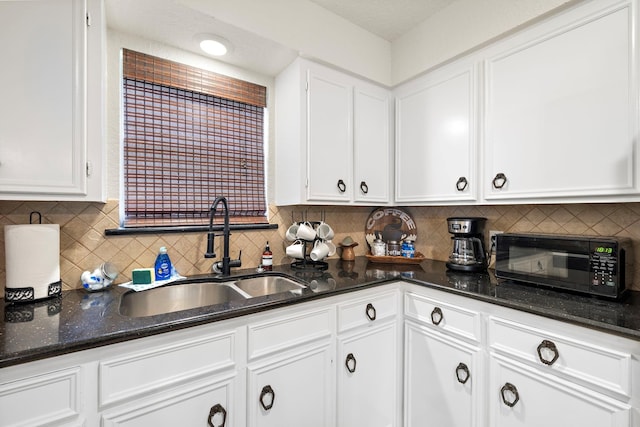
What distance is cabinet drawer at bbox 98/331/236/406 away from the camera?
0.88 m

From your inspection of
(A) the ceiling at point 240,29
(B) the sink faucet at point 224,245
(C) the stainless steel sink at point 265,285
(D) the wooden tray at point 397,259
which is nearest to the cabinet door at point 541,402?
(D) the wooden tray at point 397,259

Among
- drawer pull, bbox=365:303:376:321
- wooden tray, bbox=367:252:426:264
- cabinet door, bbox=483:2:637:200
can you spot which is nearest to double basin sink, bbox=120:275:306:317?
drawer pull, bbox=365:303:376:321

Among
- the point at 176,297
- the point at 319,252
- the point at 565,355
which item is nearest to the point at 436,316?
the point at 565,355

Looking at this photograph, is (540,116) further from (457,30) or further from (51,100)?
(51,100)

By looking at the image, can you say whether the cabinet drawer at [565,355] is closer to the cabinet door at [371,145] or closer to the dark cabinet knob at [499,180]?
the dark cabinet knob at [499,180]

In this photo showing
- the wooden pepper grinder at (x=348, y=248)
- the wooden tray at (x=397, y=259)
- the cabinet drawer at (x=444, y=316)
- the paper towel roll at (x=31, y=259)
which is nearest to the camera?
the paper towel roll at (x=31, y=259)

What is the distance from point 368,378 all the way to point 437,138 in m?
1.45

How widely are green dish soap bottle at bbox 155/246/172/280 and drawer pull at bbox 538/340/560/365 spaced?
1.68m

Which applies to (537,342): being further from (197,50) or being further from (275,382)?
(197,50)

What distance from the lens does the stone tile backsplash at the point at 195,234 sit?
134cm

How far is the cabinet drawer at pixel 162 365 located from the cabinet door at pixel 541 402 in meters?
1.11

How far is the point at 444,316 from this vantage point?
1.44 metres

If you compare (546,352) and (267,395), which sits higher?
(546,352)

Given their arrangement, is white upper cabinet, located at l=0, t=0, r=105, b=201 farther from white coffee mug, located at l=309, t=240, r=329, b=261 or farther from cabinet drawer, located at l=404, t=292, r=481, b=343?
cabinet drawer, located at l=404, t=292, r=481, b=343
